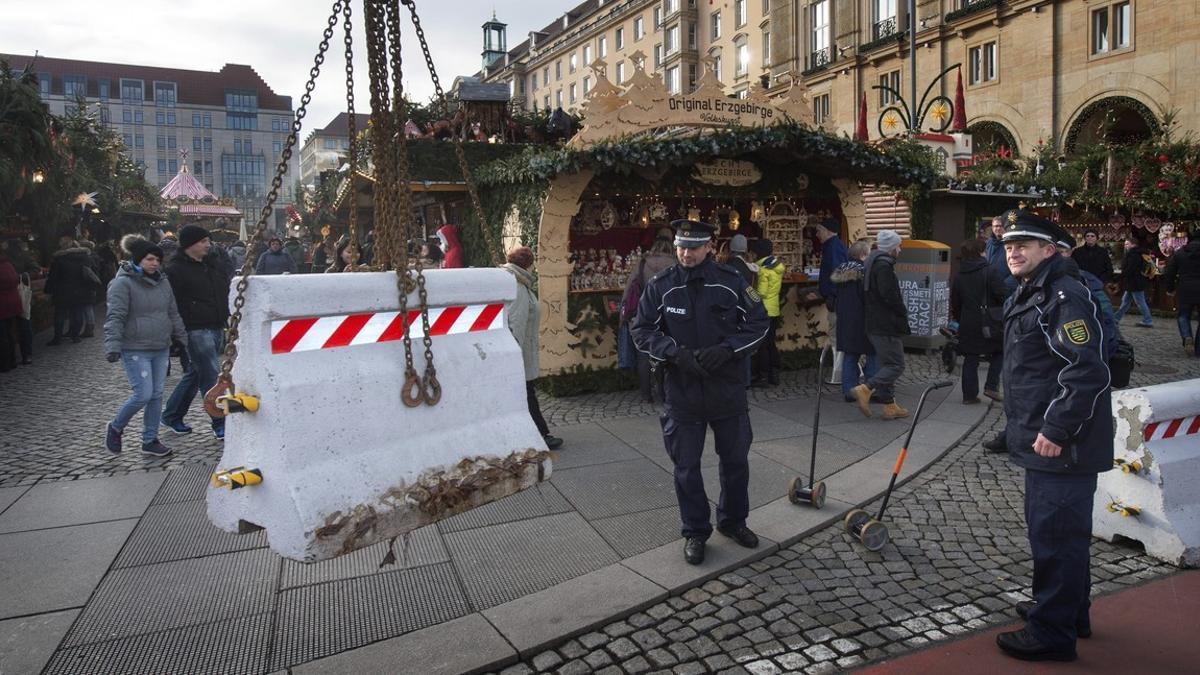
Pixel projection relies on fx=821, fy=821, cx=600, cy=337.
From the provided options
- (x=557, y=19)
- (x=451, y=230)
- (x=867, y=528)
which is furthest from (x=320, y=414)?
(x=557, y=19)

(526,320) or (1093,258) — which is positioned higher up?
A: (1093,258)

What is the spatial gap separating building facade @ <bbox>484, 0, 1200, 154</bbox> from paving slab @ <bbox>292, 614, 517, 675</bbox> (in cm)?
827

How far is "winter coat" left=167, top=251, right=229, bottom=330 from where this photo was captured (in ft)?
24.8

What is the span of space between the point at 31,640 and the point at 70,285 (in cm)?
1270

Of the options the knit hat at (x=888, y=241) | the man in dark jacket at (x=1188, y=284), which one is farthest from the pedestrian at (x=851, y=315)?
the man in dark jacket at (x=1188, y=284)

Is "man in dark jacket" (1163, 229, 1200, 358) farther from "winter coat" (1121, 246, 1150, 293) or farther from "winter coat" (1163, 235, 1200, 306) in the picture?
"winter coat" (1121, 246, 1150, 293)

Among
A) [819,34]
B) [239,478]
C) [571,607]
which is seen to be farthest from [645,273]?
[819,34]

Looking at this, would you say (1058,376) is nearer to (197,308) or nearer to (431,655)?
(431,655)

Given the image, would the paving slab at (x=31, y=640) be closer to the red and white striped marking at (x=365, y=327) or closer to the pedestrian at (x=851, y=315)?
the red and white striped marking at (x=365, y=327)

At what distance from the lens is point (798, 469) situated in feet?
20.8

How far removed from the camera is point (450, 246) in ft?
42.3

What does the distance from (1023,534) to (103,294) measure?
24620 millimetres

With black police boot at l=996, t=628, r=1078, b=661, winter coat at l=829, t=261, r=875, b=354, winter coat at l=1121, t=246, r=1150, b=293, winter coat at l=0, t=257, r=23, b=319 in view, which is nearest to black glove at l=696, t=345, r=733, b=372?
black police boot at l=996, t=628, r=1078, b=661

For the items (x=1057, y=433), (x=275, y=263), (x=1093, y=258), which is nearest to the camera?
(x=1057, y=433)
